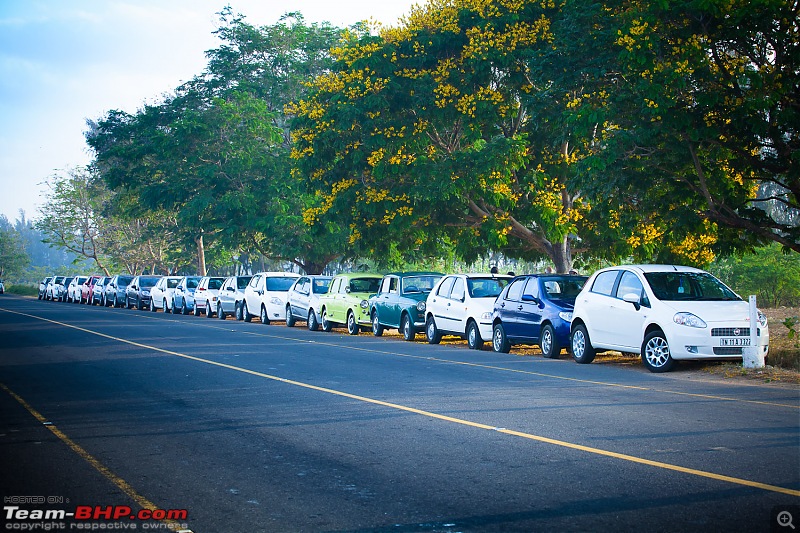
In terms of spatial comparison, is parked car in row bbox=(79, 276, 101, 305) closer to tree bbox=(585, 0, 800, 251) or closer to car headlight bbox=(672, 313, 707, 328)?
tree bbox=(585, 0, 800, 251)

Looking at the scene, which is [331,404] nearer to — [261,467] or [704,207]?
[261,467]

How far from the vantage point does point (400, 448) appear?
9227 millimetres

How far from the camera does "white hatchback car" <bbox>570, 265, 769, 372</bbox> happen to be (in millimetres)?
16516

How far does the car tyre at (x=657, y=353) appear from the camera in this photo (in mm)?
16859

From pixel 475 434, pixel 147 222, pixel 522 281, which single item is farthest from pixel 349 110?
pixel 147 222

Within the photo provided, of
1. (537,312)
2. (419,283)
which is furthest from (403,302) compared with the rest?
(537,312)

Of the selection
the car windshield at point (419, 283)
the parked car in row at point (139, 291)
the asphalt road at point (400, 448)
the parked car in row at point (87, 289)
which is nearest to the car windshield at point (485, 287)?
the car windshield at point (419, 283)

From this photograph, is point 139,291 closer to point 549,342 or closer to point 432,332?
point 432,332

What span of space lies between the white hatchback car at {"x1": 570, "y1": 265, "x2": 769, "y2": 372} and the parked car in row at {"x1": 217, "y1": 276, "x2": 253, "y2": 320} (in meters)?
22.5

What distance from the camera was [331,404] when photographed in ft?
40.5

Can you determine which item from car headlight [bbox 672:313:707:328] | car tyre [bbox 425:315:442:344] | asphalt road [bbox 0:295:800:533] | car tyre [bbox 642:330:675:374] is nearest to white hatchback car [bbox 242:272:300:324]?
car tyre [bbox 425:315:442:344]

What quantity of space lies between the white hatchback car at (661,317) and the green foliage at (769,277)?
21865 mm

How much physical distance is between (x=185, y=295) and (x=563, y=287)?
91.8 ft

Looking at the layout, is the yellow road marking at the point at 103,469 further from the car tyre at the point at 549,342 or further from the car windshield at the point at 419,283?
the car windshield at the point at 419,283
